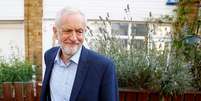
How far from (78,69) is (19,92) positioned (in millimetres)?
3281

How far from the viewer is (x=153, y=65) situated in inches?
172

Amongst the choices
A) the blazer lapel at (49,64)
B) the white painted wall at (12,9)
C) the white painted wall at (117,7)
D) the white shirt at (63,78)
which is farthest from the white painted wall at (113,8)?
the white shirt at (63,78)

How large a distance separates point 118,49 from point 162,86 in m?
0.76

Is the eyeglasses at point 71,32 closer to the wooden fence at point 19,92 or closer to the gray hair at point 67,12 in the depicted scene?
the gray hair at point 67,12

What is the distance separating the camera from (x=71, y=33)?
2.17 metres

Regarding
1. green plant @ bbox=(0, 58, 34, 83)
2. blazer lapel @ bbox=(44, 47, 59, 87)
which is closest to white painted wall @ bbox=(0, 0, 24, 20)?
green plant @ bbox=(0, 58, 34, 83)

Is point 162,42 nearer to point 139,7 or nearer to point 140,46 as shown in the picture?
point 140,46

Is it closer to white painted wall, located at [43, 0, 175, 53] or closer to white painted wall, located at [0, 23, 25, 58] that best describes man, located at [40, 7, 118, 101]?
white painted wall, located at [43, 0, 175, 53]

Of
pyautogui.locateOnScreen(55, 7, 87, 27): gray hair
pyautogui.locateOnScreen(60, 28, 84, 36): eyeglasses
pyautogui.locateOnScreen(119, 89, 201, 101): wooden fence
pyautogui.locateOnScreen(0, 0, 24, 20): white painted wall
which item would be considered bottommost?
pyautogui.locateOnScreen(119, 89, 201, 101): wooden fence

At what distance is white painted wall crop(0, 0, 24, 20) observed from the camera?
8719mm

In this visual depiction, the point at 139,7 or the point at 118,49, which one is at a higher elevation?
the point at 139,7

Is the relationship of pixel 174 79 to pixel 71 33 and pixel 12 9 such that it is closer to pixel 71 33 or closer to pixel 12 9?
pixel 71 33

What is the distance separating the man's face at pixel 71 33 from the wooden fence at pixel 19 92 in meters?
3.19

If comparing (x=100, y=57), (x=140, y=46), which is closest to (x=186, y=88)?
(x=140, y=46)
